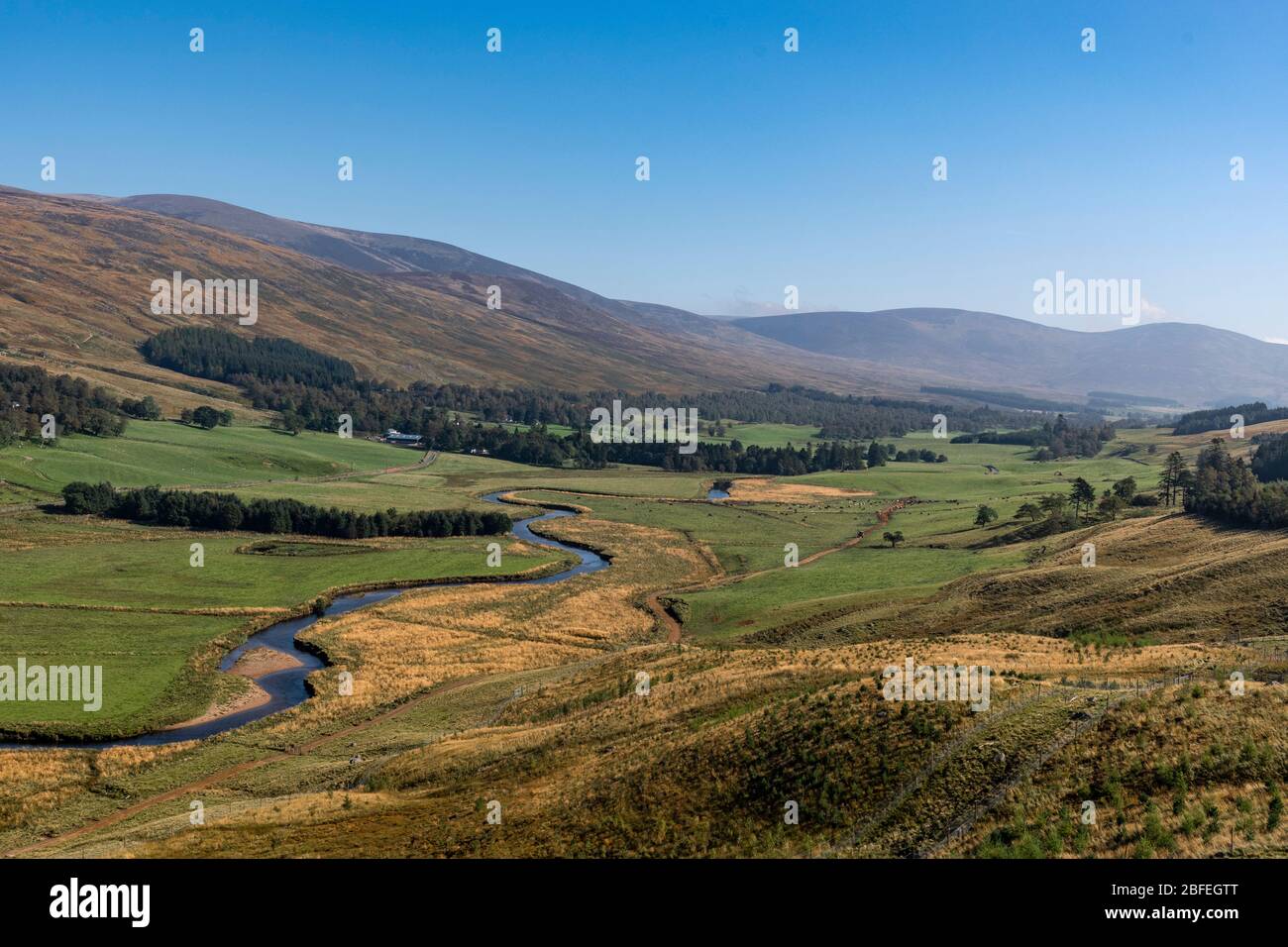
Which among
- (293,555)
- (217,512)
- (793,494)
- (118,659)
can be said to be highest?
(217,512)

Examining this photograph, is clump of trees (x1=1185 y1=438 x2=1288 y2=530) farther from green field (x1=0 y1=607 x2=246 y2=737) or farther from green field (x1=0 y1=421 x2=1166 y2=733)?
green field (x1=0 y1=607 x2=246 y2=737)

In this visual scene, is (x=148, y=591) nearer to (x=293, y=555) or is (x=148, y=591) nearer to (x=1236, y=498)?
(x=293, y=555)

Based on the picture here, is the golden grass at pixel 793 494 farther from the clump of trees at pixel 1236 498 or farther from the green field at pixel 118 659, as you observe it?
the green field at pixel 118 659

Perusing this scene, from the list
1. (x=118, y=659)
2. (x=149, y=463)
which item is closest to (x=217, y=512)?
(x=149, y=463)

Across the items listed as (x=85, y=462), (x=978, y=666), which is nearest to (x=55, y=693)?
(x=978, y=666)
